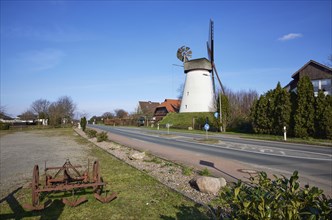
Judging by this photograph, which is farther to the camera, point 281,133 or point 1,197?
point 281,133

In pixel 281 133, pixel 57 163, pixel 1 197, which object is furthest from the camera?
pixel 281 133

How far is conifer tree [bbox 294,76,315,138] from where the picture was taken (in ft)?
85.3

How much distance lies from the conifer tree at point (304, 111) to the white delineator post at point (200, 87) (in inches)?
1043

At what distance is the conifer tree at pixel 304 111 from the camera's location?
1024 inches

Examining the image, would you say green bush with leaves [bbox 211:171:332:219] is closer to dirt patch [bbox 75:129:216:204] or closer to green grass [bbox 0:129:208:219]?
green grass [bbox 0:129:208:219]

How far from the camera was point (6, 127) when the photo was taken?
53.2 meters

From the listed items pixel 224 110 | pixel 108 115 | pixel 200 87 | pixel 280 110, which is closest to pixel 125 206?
pixel 280 110

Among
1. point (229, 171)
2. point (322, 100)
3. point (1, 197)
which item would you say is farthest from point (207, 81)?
point (1, 197)

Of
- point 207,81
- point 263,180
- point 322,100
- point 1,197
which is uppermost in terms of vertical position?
point 207,81

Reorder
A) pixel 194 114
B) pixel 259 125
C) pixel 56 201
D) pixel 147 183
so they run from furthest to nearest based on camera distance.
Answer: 1. pixel 194 114
2. pixel 259 125
3. pixel 147 183
4. pixel 56 201

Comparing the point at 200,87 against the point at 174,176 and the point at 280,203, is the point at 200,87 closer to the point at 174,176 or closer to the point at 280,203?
the point at 174,176

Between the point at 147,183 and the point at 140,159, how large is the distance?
4595mm

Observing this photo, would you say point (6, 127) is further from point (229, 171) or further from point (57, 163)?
point (229, 171)

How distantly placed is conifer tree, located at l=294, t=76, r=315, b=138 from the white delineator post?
2650 centimetres
